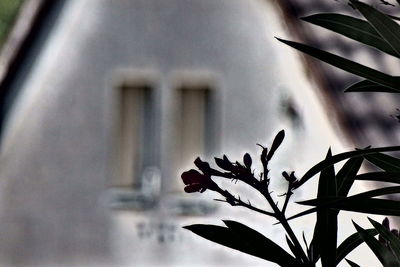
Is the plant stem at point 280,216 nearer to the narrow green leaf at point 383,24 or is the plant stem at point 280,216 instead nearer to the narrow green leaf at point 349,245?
the narrow green leaf at point 349,245

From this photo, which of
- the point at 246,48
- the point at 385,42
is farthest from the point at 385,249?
the point at 246,48

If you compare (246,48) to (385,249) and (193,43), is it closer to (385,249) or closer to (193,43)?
(193,43)

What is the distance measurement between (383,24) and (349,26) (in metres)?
0.05

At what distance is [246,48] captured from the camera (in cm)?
1244

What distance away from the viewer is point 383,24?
1.45 metres

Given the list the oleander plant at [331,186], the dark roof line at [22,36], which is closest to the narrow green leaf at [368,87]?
the oleander plant at [331,186]

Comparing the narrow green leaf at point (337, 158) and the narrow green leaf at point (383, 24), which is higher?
the narrow green leaf at point (383, 24)

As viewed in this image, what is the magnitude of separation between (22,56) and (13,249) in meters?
1.67

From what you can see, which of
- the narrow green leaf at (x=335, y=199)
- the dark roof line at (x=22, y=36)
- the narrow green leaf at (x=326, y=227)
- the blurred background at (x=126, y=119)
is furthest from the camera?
the blurred background at (x=126, y=119)

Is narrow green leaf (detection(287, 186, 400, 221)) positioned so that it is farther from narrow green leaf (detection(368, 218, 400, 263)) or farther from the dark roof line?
the dark roof line

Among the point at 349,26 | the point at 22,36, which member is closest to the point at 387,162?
the point at 349,26

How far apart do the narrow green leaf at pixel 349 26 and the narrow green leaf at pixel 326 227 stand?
0.40 ft

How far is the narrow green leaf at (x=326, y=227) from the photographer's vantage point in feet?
4.99

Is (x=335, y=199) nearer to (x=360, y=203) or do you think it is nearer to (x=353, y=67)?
(x=360, y=203)
